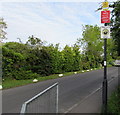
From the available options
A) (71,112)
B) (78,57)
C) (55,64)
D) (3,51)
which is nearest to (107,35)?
(71,112)

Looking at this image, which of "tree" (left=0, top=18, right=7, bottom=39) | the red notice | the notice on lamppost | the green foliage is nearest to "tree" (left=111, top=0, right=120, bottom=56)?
the green foliage

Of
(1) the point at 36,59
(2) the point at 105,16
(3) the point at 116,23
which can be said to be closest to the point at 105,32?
(2) the point at 105,16

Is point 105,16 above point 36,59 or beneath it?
above

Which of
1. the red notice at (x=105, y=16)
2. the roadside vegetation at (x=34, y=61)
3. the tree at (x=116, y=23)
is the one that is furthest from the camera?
the roadside vegetation at (x=34, y=61)

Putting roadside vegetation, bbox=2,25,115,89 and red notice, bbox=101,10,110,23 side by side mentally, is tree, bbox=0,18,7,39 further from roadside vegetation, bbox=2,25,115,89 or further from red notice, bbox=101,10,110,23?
red notice, bbox=101,10,110,23

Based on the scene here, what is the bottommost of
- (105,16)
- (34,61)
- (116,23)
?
(34,61)

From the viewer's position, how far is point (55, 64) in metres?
15.5

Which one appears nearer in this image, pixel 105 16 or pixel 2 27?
pixel 105 16

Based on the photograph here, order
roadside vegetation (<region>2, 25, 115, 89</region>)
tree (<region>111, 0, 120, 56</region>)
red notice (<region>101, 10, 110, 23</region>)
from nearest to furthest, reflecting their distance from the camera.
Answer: red notice (<region>101, 10, 110, 23</region>)
tree (<region>111, 0, 120, 56</region>)
roadside vegetation (<region>2, 25, 115, 89</region>)

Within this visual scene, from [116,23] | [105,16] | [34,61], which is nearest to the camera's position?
[105,16]

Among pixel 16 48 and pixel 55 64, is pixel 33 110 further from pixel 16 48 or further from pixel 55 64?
pixel 55 64

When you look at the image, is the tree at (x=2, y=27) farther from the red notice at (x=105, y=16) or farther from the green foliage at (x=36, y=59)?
the red notice at (x=105, y=16)

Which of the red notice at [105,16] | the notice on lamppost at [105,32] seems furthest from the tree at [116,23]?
the notice on lamppost at [105,32]

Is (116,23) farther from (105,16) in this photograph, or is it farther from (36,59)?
(36,59)
